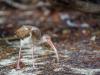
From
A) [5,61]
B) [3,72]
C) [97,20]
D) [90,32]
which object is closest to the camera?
[3,72]

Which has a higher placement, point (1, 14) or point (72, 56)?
point (1, 14)

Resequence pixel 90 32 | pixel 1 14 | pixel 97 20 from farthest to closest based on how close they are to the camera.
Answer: pixel 1 14 < pixel 97 20 < pixel 90 32

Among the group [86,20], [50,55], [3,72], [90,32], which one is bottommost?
[3,72]

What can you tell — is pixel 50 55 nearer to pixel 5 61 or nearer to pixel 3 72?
pixel 5 61

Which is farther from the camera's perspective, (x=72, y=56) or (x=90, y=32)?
(x=90, y=32)

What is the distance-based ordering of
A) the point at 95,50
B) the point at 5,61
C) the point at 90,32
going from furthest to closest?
the point at 90,32
the point at 95,50
the point at 5,61

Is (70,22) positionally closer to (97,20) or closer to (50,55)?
(97,20)

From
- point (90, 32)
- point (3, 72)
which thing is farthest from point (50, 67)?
point (90, 32)

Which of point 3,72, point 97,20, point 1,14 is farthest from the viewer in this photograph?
point 1,14

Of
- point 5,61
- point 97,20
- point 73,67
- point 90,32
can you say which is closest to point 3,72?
point 5,61
